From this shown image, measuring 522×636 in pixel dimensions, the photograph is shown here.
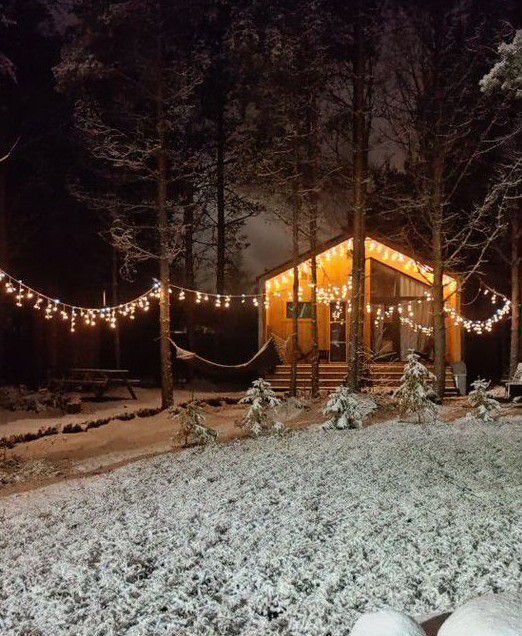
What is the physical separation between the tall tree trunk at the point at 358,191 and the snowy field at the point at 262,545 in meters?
5.29

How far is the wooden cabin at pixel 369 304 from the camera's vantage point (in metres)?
18.0

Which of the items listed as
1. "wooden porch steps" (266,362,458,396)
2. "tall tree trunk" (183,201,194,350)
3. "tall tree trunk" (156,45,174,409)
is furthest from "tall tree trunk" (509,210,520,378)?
"tall tree trunk" (183,201,194,350)

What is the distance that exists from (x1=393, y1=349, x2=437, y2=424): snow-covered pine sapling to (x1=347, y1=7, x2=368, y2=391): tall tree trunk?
258cm

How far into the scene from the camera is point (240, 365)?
14.7 meters

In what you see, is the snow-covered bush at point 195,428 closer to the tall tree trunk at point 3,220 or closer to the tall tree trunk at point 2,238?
the tall tree trunk at point 2,238

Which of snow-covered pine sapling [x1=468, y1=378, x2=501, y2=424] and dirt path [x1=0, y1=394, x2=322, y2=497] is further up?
snow-covered pine sapling [x1=468, y1=378, x2=501, y2=424]

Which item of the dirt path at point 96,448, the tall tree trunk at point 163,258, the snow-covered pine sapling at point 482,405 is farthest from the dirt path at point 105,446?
the tall tree trunk at point 163,258

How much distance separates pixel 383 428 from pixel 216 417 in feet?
14.8

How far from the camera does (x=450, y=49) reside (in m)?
11.8

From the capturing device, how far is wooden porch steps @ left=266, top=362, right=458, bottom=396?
1656 centimetres

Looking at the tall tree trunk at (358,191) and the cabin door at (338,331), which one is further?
the cabin door at (338,331)

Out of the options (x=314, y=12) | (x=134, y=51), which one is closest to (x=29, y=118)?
(x=134, y=51)

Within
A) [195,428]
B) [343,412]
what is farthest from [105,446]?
[343,412]

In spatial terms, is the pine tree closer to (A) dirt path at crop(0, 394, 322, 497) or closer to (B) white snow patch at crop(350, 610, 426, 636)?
(A) dirt path at crop(0, 394, 322, 497)
